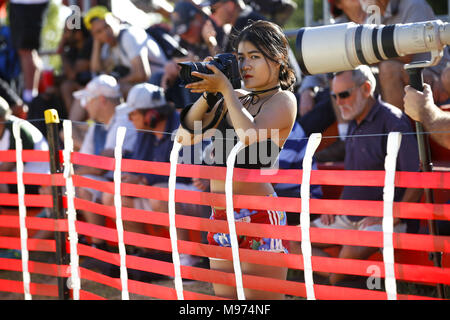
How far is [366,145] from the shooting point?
14.4 feet

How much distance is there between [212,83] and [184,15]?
337cm

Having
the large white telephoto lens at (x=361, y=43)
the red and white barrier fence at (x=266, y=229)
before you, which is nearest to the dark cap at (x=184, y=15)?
the red and white barrier fence at (x=266, y=229)

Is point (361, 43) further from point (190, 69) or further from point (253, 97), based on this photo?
point (190, 69)

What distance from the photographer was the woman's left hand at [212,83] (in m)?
2.84

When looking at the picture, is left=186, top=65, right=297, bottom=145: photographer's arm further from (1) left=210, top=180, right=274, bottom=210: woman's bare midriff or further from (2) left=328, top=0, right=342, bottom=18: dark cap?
(2) left=328, top=0, right=342, bottom=18: dark cap

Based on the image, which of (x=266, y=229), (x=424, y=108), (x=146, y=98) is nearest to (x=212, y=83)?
(x=266, y=229)

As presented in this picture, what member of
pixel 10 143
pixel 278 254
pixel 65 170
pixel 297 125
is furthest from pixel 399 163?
pixel 10 143

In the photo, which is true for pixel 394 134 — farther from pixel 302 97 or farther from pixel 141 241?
pixel 302 97

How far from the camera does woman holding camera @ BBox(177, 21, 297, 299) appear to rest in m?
2.92

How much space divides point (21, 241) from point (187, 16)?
2647mm

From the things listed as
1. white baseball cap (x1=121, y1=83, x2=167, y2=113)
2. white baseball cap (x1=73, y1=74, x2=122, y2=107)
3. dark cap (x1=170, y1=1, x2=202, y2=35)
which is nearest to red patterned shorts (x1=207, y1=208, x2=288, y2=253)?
white baseball cap (x1=121, y1=83, x2=167, y2=113)

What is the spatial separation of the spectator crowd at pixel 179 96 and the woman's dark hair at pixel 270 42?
1.07 ft

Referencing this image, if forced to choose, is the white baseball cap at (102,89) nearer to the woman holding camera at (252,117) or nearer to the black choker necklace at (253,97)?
the woman holding camera at (252,117)

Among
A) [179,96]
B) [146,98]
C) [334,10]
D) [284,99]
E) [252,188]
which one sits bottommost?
[252,188]
